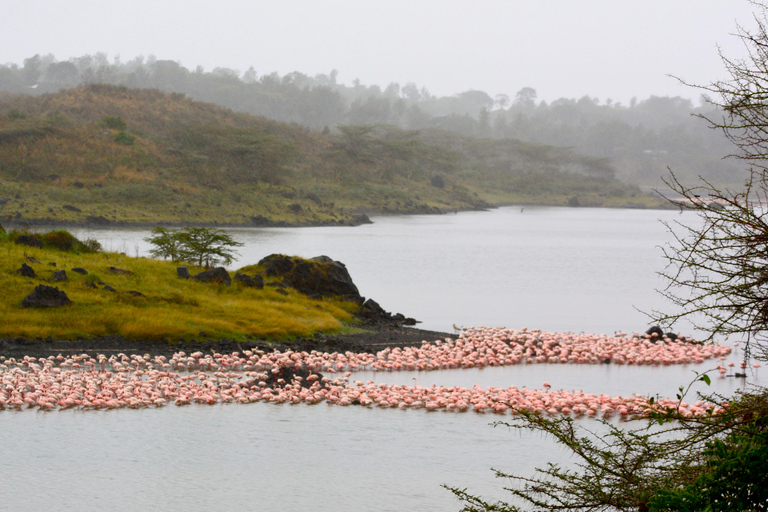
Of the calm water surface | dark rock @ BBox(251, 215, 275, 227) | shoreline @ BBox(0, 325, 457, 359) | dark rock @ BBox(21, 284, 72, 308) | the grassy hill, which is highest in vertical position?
the grassy hill

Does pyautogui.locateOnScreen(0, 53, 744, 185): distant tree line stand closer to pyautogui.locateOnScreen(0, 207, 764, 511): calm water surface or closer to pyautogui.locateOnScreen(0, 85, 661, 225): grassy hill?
pyautogui.locateOnScreen(0, 85, 661, 225): grassy hill

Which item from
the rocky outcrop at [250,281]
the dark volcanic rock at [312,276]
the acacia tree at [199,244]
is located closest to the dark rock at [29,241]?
the acacia tree at [199,244]

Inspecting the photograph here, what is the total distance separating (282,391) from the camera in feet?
50.2

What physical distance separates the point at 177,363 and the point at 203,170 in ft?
189

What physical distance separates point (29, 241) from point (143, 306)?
5.79 metres

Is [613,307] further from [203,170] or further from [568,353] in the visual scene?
[203,170]

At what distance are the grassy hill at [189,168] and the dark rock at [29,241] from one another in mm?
31063

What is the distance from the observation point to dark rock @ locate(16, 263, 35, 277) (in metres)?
20.4

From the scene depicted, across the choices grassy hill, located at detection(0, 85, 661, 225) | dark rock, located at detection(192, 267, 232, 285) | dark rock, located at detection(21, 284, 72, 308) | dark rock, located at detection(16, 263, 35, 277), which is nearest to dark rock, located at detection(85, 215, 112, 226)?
grassy hill, located at detection(0, 85, 661, 225)

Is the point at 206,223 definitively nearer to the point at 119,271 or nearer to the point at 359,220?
the point at 359,220

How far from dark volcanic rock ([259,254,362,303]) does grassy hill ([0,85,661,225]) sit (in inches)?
1316

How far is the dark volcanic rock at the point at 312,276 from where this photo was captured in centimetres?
2558

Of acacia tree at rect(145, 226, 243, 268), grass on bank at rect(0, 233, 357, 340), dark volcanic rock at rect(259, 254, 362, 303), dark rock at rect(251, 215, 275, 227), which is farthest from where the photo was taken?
dark rock at rect(251, 215, 275, 227)

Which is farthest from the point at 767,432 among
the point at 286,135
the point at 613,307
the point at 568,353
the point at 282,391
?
the point at 286,135
